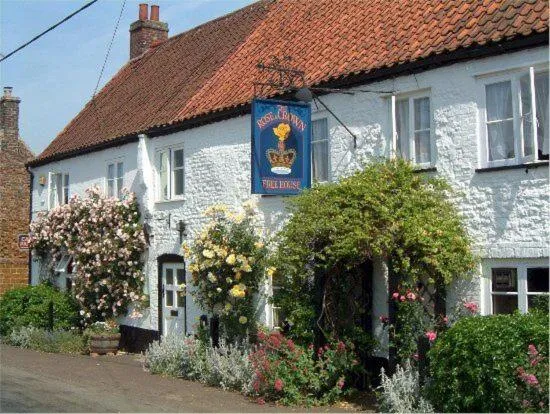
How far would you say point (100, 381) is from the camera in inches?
580

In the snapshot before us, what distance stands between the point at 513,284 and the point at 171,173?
941 cm

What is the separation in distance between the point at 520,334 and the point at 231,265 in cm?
664

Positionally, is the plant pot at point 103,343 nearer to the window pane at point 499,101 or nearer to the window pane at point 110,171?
the window pane at point 110,171

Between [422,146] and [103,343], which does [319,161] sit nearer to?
[422,146]

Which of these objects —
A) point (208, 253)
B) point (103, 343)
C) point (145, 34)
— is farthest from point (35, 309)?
point (145, 34)

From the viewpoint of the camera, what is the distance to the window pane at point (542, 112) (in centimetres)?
1111

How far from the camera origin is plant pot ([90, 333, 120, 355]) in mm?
19281

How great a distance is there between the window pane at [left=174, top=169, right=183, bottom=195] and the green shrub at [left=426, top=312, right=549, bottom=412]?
→ 30.6 ft

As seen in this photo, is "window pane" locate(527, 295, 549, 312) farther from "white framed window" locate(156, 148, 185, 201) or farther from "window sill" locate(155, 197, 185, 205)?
"white framed window" locate(156, 148, 185, 201)

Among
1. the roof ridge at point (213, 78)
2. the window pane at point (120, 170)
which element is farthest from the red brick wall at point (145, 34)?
the roof ridge at point (213, 78)

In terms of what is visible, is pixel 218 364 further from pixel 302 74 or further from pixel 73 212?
pixel 73 212

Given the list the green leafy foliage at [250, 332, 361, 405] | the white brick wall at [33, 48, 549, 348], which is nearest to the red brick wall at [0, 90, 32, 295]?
the white brick wall at [33, 48, 549, 348]

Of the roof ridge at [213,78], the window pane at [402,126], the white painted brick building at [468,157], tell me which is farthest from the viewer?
the roof ridge at [213,78]

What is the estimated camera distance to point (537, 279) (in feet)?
36.3
